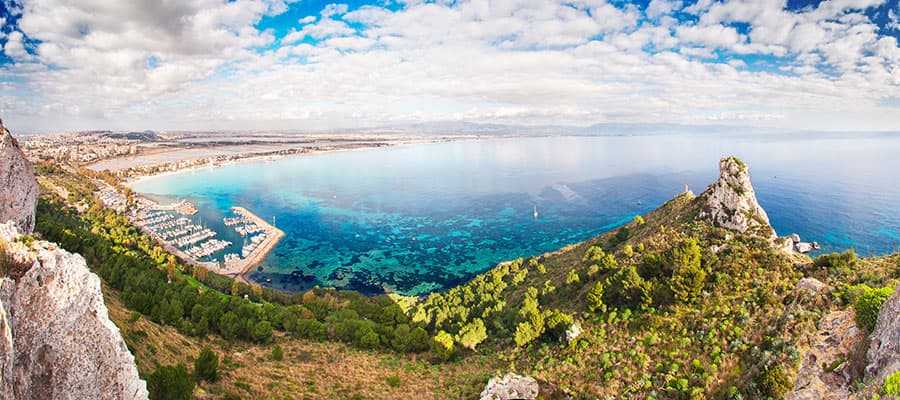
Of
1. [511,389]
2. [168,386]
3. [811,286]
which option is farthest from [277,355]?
[811,286]

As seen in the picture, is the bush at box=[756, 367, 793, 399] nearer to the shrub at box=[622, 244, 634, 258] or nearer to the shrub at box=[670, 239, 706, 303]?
the shrub at box=[670, 239, 706, 303]

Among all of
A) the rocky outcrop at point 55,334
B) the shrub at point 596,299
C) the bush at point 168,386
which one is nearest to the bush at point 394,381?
the bush at point 168,386

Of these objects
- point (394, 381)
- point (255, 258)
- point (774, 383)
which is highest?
point (774, 383)

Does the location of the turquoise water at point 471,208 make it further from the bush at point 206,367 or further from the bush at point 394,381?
the bush at point 206,367

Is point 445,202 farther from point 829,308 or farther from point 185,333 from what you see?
point 829,308

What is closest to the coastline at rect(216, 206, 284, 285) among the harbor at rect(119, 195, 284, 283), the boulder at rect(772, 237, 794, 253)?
the harbor at rect(119, 195, 284, 283)

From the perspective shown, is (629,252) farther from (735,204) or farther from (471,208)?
(471,208)
